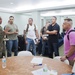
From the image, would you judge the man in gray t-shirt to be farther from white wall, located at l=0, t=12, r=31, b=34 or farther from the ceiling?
white wall, located at l=0, t=12, r=31, b=34

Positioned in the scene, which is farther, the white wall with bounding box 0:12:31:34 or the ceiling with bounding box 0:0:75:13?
the white wall with bounding box 0:12:31:34

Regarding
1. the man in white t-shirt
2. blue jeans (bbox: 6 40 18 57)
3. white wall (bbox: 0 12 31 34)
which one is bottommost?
blue jeans (bbox: 6 40 18 57)

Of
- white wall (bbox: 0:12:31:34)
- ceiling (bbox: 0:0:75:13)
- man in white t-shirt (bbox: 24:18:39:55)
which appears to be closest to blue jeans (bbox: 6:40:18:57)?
man in white t-shirt (bbox: 24:18:39:55)

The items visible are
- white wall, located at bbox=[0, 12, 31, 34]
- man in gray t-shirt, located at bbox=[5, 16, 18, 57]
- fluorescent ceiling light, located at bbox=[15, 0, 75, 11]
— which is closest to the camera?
man in gray t-shirt, located at bbox=[5, 16, 18, 57]

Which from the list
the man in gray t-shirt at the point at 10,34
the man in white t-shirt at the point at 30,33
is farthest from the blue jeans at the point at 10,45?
the man in white t-shirt at the point at 30,33

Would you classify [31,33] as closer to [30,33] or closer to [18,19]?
[30,33]

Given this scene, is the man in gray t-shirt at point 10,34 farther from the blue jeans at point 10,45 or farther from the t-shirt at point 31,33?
the t-shirt at point 31,33

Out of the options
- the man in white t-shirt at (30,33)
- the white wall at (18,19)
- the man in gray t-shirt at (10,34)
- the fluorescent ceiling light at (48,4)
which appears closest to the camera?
the man in gray t-shirt at (10,34)

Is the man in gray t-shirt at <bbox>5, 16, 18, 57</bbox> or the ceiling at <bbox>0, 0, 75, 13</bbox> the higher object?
the ceiling at <bbox>0, 0, 75, 13</bbox>

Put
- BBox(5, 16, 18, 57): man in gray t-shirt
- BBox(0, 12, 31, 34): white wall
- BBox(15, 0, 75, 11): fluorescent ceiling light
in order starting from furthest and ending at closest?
BBox(0, 12, 31, 34): white wall
BBox(15, 0, 75, 11): fluorescent ceiling light
BBox(5, 16, 18, 57): man in gray t-shirt

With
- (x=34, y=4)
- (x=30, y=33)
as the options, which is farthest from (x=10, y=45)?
(x=34, y=4)

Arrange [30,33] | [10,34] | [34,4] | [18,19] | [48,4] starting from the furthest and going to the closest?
[18,19] → [34,4] → [48,4] → [30,33] → [10,34]

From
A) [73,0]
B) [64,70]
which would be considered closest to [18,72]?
[64,70]

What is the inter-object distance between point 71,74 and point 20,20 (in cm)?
918
